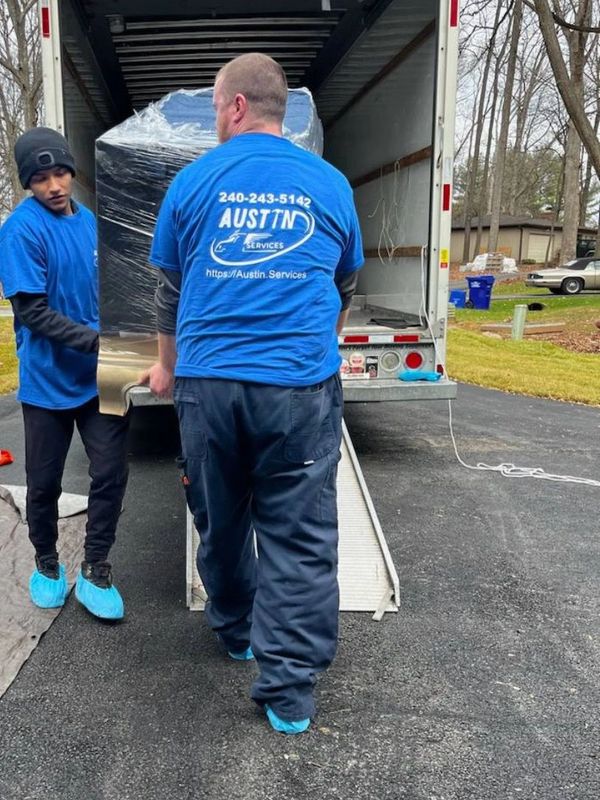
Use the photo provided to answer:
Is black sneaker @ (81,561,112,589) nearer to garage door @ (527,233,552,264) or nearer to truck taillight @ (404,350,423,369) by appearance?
truck taillight @ (404,350,423,369)

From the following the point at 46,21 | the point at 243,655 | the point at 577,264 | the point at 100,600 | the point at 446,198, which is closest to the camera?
the point at 243,655

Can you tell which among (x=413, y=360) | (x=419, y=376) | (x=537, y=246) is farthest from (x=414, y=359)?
(x=537, y=246)

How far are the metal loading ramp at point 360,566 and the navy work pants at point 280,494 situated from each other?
0.91 metres

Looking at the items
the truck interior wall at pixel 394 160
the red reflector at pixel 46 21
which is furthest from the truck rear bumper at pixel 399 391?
the red reflector at pixel 46 21

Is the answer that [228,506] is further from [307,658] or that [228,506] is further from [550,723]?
[550,723]

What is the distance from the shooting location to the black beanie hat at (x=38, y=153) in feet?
9.32

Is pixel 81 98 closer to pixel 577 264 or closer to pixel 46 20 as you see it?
pixel 46 20

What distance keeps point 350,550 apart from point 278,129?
2.02 meters

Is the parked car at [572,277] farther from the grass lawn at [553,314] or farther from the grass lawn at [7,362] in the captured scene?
the grass lawn at [7,362]

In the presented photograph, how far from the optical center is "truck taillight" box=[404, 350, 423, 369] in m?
5.16

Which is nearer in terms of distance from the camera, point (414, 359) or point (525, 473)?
point (414, 359)

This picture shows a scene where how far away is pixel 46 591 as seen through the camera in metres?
3.16

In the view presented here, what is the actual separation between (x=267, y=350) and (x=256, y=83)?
81 cm

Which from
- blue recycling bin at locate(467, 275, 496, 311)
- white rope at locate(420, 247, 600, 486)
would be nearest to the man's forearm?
white rope at locate(420, 247, 600, 486)
